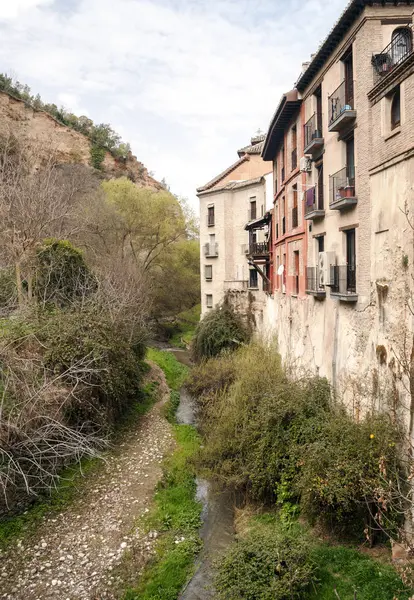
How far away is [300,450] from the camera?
10.3 meters

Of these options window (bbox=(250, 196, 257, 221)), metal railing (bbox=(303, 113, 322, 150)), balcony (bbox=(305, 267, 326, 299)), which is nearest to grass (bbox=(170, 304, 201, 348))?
window (bbox=(250, 196, 257, 221))

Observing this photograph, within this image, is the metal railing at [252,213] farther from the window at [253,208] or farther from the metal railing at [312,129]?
the metal railing at [312,129]

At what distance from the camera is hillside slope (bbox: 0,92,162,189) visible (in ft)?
156

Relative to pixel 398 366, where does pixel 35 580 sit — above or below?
below

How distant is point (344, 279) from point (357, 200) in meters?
2.16

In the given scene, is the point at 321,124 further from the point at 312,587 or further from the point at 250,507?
the point at 312,587

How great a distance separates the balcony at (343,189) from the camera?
11352mm

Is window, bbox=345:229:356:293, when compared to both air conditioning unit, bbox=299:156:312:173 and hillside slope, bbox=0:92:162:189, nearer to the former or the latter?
air conditioning unit, bbox=299:156:312:173

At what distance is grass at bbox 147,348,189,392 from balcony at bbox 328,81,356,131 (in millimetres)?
15360

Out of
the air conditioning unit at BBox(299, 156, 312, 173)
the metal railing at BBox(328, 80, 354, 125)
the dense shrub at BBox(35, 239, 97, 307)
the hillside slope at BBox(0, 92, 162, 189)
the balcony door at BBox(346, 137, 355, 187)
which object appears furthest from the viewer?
the hillside slope at BBox(0, 92, 162, 189)

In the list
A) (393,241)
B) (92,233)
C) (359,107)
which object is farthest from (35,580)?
(92,233)

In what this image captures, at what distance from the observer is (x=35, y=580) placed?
8859 millimetres

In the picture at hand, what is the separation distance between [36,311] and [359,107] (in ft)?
40.1

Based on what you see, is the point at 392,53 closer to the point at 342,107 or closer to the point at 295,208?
the point at 342,107
